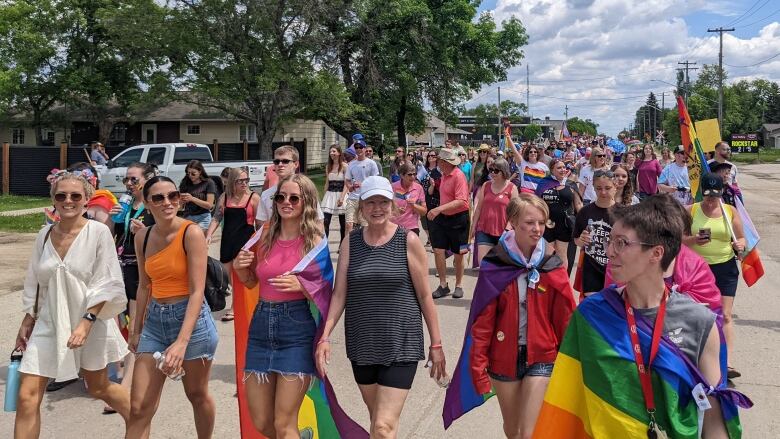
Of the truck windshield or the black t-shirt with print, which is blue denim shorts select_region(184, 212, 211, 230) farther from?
the truck windshield

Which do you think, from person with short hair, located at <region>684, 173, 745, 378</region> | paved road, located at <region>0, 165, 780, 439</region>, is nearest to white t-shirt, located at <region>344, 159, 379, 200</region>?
paved road, located at <region>0, 165, 780, 439</region>

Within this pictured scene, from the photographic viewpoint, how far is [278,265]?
3867 millimetres

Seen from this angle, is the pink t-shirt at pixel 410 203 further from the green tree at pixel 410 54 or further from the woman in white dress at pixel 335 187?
the green tree at pixel 410 54

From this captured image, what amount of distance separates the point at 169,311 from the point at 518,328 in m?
1.90

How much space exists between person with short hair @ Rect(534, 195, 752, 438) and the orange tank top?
2328mm

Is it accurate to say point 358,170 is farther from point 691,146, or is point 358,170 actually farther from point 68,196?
point 68,196

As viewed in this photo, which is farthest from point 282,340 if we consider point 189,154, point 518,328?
point 189,154

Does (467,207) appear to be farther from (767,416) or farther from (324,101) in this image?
(324,101)

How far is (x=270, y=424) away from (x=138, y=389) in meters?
0.75

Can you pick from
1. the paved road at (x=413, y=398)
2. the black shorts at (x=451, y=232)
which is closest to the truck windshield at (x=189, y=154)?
the paved road at (x=413, y=398)

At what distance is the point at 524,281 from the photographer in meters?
3.72

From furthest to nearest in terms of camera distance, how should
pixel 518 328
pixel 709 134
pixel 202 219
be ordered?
pixel 709 134 < pixel 202 219 < pixel 518 328

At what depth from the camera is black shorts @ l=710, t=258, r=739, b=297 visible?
5793 mm

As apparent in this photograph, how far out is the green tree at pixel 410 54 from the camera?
32.3m
